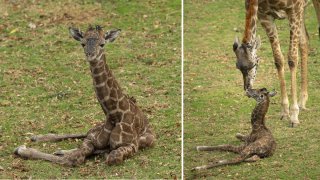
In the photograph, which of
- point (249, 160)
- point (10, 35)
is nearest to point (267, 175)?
point (249, 160)

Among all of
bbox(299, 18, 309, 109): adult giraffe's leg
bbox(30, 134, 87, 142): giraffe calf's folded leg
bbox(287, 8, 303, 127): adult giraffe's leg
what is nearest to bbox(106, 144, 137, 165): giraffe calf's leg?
bbox(30, 134, 87, 142): giraffe calf's folded leg

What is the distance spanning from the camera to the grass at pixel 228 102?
25.0ft

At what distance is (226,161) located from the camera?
302 inches

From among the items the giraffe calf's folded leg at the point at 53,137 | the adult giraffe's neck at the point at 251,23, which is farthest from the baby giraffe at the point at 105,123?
the adult giraffe's neck at the point at 251,23

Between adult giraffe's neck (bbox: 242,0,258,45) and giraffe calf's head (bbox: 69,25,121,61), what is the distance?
127 cm

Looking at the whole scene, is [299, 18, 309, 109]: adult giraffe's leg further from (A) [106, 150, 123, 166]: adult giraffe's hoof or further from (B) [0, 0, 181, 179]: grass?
(A) [106, 150, 123, 166]: adult giraffe's hoof

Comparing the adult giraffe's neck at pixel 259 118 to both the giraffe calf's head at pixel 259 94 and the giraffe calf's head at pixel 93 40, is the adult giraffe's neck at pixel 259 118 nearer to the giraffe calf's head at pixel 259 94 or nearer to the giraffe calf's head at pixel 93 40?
the giraffe calf's head at pixel 259 94

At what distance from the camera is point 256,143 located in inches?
307

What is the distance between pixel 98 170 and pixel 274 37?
2706mm

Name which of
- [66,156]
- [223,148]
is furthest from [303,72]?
[66,156]

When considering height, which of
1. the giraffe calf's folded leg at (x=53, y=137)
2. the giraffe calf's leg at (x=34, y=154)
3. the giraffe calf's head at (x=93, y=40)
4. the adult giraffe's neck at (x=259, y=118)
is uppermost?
the giraffe calf's head at (x=93, y=40)

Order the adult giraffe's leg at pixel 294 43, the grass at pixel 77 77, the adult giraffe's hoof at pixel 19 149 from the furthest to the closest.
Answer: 1. the adult giraffe's leg at pixel 294 43
2. the adult giraffe's hoof at pixel 19 149
3. the grass at pixel 77 77

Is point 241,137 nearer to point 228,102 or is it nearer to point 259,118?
point 259,118

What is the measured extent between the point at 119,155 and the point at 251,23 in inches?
74.5
